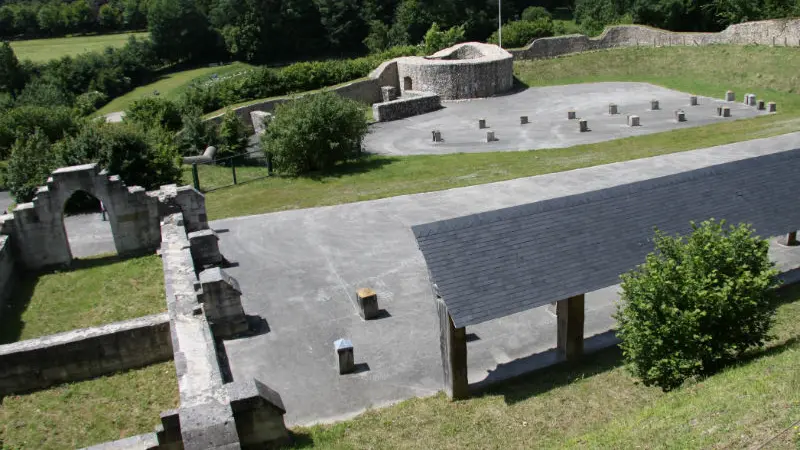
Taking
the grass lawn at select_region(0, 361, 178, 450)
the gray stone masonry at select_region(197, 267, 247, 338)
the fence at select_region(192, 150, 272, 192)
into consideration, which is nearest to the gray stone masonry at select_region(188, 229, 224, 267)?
the gray stone masonry at select_region(197, 267, 247, 338)

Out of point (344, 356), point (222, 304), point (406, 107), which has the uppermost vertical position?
point (222, 304)

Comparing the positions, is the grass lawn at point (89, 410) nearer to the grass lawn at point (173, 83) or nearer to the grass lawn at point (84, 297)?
the grass lawn at point (84, 297)

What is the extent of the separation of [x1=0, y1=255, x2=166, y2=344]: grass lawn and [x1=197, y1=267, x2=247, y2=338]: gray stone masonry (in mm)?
2497

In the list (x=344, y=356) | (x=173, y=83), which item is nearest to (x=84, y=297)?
(x=344, y=356)

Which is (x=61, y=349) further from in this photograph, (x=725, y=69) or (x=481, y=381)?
(x=725, y=69)

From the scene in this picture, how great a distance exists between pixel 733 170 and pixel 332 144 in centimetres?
1621

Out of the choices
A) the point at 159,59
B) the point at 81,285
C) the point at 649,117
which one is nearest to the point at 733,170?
the point at 81,285

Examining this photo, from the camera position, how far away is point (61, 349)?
42.7ft

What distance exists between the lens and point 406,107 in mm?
38781

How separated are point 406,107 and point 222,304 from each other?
25965 mm

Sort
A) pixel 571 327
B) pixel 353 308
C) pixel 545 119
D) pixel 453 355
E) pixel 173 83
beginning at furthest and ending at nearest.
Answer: pixel 173 83 → pixel 545 119 → pixel 353 308 → pixel 571 327 → pixel 453 355

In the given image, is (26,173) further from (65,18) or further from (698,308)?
(65,18)

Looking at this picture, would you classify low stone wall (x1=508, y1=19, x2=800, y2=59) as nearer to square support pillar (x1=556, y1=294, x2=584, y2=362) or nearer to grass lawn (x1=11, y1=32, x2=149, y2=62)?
square support pillar (x1=556, y1=294, x2=584, y2=362)

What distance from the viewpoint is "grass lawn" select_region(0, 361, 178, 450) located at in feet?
37.9
